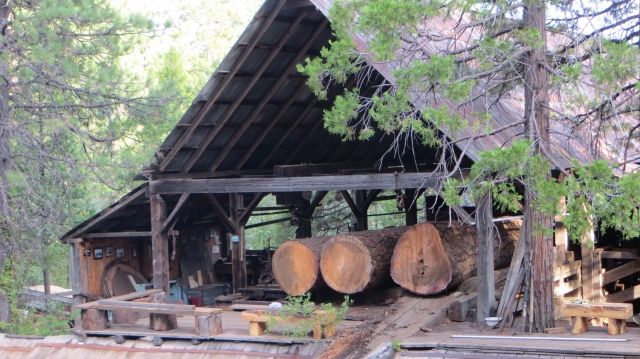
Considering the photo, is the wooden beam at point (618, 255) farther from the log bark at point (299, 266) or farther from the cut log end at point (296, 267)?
the cut log end at point (296, 267)

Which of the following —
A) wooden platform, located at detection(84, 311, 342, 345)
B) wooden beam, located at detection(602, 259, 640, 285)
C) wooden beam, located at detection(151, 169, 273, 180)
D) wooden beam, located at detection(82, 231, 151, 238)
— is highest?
wooden beam, located at detection(151, 169, 273, 180)

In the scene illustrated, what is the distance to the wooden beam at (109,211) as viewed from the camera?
14196mm

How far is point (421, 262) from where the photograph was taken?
442 inches

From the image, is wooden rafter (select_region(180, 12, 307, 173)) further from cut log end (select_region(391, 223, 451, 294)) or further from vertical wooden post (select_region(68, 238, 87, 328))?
cut log end (select_region(391, 223, 451, 294))

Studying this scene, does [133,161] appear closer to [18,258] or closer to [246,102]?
[246,102]

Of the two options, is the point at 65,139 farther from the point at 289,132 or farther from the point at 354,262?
the point at 354,262

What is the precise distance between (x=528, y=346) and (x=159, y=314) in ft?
18.3

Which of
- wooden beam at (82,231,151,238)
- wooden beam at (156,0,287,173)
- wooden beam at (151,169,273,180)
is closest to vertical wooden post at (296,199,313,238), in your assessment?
wooden beam at (151,169,273,180)

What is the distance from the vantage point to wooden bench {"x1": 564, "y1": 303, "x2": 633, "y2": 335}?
887 centimetres

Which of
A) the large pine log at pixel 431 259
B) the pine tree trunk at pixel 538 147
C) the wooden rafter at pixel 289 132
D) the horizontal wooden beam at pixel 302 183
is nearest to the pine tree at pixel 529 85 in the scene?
the pine tree trunk at pixel 538 147

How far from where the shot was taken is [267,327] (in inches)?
397

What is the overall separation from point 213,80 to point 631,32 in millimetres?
6676

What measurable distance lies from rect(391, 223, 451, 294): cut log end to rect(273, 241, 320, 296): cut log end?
1359mm

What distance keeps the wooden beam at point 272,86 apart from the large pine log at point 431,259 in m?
3.78
